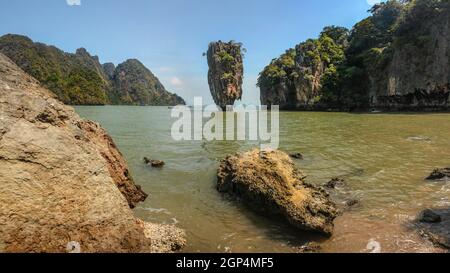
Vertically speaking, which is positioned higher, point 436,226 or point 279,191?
point 279,191

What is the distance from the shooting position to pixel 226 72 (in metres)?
84.9

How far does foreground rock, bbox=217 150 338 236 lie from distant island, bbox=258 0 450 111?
40053mm

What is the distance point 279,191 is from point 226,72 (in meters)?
79.8

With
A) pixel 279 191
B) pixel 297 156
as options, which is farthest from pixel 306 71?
pixel 279 191

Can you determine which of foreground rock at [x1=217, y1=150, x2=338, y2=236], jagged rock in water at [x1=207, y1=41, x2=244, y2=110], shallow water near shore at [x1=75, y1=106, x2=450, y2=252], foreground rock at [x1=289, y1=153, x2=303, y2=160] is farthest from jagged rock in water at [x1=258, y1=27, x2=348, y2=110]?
foreground rock at [x1=217, y1=150, x2=338, y2=236]

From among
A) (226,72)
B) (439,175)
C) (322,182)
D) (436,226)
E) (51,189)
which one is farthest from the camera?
(226,72)

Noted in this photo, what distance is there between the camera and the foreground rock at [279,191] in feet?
21.6

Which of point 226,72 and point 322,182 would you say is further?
point 226,72

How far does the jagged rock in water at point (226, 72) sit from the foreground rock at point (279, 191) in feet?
248

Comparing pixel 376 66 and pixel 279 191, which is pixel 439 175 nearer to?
pixel 279 191

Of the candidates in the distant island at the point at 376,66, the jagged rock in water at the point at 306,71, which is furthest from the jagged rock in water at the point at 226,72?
the jagged rock in water at the point at 306,71

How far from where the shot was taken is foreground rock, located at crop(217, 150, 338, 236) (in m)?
6.57

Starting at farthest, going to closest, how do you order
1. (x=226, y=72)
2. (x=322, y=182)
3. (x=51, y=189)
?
(x=226, y=72)
(x=322, y=182)
(x=51, y=189)

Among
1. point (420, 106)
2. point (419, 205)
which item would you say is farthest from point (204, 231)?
point (420, 106)
